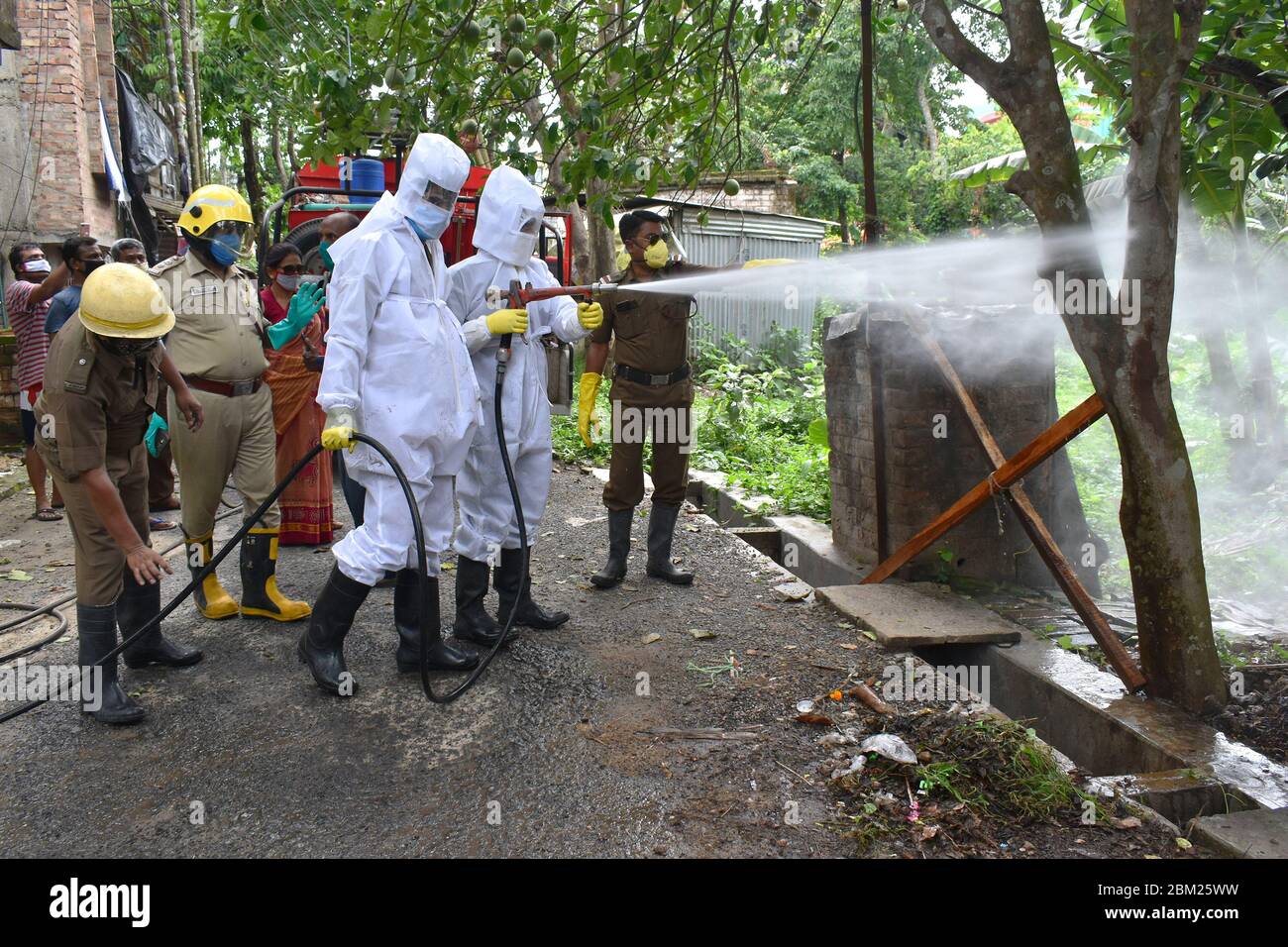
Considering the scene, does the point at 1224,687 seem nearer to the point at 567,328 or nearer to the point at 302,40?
the point at 567,328

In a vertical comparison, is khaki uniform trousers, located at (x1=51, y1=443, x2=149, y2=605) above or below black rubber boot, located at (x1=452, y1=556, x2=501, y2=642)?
above

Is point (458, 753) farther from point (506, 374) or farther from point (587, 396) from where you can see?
point (587, 396)

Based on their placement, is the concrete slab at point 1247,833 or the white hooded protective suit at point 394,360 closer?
the concrete slab at point 1247,833

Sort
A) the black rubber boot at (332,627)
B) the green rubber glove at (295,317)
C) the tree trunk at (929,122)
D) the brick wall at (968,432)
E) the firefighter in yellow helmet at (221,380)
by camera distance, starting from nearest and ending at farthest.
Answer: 1. the black rubber boot at (332,627)
2. the firefighter in yellow helmet at (221,380)
3. the green rubber glove at (295,317)
4. the brick wall at (968,432)
5. the tree trunk at (929,122)

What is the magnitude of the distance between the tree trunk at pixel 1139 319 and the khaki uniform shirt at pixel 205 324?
11.2ft

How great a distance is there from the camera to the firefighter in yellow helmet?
4559 millimetres

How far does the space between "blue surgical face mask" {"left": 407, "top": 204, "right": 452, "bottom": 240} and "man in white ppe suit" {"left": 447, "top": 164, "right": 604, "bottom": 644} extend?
1.51 ft

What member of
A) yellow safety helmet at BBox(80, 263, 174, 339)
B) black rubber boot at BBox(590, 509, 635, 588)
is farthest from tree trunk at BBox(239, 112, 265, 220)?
yellow safety helmet at BBox(80, 263, 174, 339)

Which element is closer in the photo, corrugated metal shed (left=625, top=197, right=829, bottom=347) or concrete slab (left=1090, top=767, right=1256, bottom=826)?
concrete slab (left=1090, top=767, right=1256, bottom=826)

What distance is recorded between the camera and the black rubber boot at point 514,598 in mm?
4742

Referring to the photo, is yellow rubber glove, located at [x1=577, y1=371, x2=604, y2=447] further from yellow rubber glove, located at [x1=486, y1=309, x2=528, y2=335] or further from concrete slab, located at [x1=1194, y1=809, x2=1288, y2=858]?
concrete slab, located at [x1=1194, y1=809, x2=1288, y2=858]

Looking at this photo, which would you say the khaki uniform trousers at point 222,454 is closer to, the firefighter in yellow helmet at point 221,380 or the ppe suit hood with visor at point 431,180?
the firefighter in yellow helmet at point 221,380

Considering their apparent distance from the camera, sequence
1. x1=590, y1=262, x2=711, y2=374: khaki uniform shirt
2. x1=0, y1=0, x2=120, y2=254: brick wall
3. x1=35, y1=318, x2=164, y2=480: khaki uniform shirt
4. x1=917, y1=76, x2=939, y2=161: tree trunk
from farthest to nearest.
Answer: x1=917, y1=76, x2=939, y2=161: tree trunk < x1=0, y1=0, x2=120, y2=254: brick wall < x1=590, y1=262, x2=711, y2=374: khaki uniform shirt < x1=35, y1=318, x2=164, y2=480: khaki uniform shirt

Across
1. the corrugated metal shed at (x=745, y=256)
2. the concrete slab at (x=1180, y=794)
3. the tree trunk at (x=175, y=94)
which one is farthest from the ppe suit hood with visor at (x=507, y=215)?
the tree trunk at (x=175, y=94)
